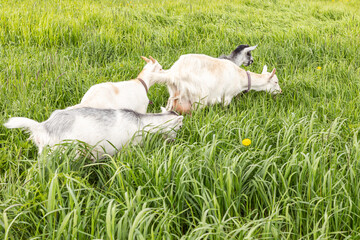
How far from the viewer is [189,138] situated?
9.84 ft

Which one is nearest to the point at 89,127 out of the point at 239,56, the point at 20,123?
the point at 20,123

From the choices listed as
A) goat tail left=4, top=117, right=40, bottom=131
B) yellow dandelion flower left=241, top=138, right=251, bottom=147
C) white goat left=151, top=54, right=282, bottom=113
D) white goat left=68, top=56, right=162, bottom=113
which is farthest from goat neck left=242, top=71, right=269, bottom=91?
goat tail left=4, top=117, right=40, bottom=131

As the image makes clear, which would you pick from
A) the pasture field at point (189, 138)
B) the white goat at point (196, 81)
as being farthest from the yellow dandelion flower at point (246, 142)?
the white goat at point (196, 81)

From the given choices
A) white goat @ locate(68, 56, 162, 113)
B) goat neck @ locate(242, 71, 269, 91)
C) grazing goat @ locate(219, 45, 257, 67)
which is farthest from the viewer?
grazing goat @ locate(219, 45, 257, 67)

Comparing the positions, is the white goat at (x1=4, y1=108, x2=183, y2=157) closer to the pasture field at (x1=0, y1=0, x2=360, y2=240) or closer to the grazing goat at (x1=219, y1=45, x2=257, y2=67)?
the pasture field at (x1=0, y1=0, x2=360, y2=240)

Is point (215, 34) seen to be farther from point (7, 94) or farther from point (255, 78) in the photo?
point (7, 94)

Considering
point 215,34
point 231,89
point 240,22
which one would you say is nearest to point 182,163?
point 231,89

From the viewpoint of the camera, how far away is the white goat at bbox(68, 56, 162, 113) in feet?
10.3

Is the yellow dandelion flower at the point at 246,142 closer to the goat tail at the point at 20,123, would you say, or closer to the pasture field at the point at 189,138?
the pasture field at the point at 189,138

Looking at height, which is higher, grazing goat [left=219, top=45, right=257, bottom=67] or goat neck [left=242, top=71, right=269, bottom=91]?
grazing goat [left=219, top=45, right=257, bottom=67]

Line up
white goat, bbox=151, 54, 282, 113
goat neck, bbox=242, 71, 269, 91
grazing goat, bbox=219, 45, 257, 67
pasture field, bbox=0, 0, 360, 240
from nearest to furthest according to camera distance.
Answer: pasture field, bbox=0, 0, 360, 240, white goat, bbox=151, 54, 282, 113, goat neck, bbox=242, 71, 269, 91, grazing goat, bbox=219, 45, 257, 67

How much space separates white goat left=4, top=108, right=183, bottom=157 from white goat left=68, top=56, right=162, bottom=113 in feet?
1.26

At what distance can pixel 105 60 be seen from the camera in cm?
517

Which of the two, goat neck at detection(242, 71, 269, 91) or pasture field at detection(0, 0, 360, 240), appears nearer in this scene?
pasture field at detection(0, 0, 360, 240)
